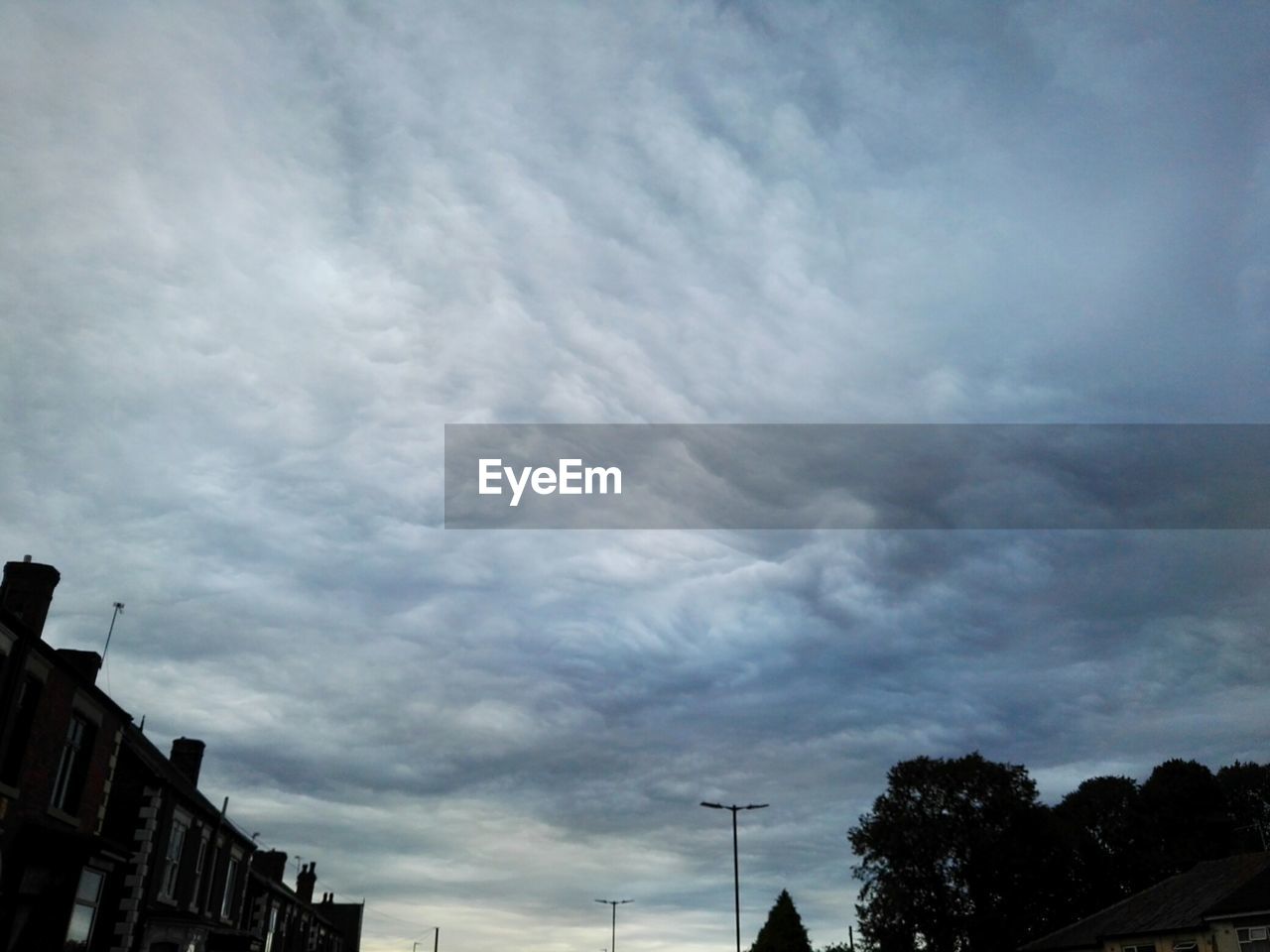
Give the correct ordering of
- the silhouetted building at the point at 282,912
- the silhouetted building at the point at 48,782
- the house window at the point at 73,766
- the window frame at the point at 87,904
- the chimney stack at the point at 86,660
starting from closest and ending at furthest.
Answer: the silhouetted building at the point at 48,782 < the house window at the point at 73,766 < the window frame at the point at 87,904 < the chimney stack at the point at 86,660 < the silhouetted building at the point at 282,912

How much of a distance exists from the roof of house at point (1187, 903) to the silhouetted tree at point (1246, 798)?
32146mm

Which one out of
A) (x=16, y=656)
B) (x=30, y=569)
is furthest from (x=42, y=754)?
(x=30, y=569)

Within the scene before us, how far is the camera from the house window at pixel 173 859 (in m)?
34.7

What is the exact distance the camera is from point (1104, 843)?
279 ft

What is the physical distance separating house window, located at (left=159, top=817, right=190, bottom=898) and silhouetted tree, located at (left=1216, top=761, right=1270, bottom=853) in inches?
3215

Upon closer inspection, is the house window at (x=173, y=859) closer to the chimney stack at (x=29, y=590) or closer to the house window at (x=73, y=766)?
the house window at (x=73, y=766)

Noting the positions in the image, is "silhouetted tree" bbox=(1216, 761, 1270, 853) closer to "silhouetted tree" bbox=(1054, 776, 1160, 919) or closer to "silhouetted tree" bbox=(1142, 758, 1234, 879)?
"silhouetted tree" bbox=(1142, 758, 1234, 879)

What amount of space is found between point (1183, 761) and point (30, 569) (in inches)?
3605

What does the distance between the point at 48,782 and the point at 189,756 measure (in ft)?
80.1

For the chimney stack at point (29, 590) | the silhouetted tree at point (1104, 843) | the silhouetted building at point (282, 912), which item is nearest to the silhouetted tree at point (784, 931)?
the silhouetted tree at point (1104, 843)

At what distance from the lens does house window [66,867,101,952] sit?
88.5 ft

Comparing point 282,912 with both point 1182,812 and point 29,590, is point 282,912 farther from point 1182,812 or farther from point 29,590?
point 1182,812

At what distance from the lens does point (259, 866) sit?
209ft

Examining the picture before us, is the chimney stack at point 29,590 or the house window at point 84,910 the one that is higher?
the chimney stack at point 29,590
